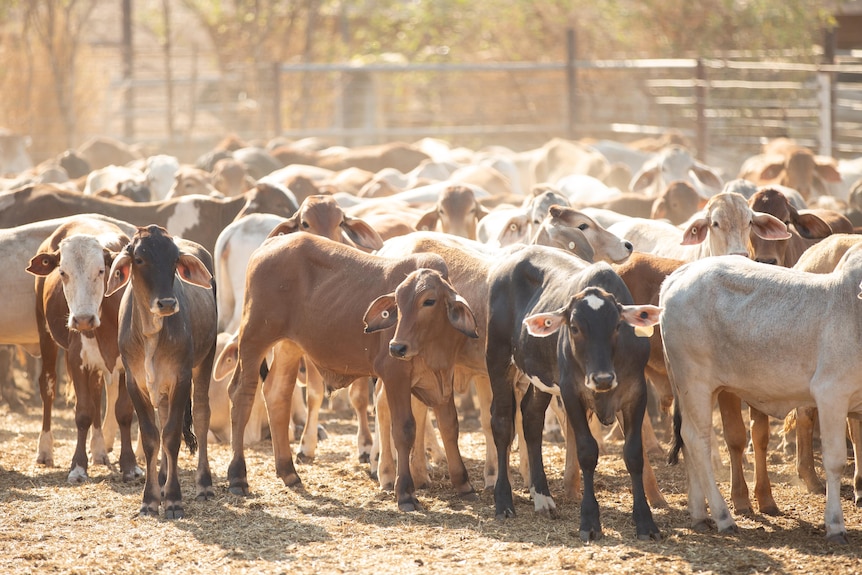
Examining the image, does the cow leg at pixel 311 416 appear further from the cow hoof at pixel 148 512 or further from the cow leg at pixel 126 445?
the cow hoof at pixel 148 512

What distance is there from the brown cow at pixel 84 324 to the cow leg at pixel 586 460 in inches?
118

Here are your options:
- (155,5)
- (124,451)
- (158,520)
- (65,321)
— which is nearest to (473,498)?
(158,520)

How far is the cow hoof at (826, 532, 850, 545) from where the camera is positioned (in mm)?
6088

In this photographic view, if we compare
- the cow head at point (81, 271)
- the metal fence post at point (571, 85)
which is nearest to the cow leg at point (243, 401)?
the cow head at point (81, 271)

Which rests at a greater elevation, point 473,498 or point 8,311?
point 8,311

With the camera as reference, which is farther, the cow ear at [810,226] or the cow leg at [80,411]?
the cow ear at [810,226]

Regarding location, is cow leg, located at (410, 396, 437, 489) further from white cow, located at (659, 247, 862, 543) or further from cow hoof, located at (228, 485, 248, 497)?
white cow, located at (659, 247, 862, 543)

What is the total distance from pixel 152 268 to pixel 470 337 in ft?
6.06

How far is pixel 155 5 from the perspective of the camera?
167 feet

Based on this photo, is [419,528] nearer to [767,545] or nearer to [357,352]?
[357,352]

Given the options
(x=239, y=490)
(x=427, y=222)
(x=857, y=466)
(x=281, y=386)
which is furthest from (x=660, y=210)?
(x=239, y=490)

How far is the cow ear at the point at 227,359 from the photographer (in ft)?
28.8

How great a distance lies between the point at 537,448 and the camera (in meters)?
7.11

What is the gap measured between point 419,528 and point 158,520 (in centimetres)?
148
